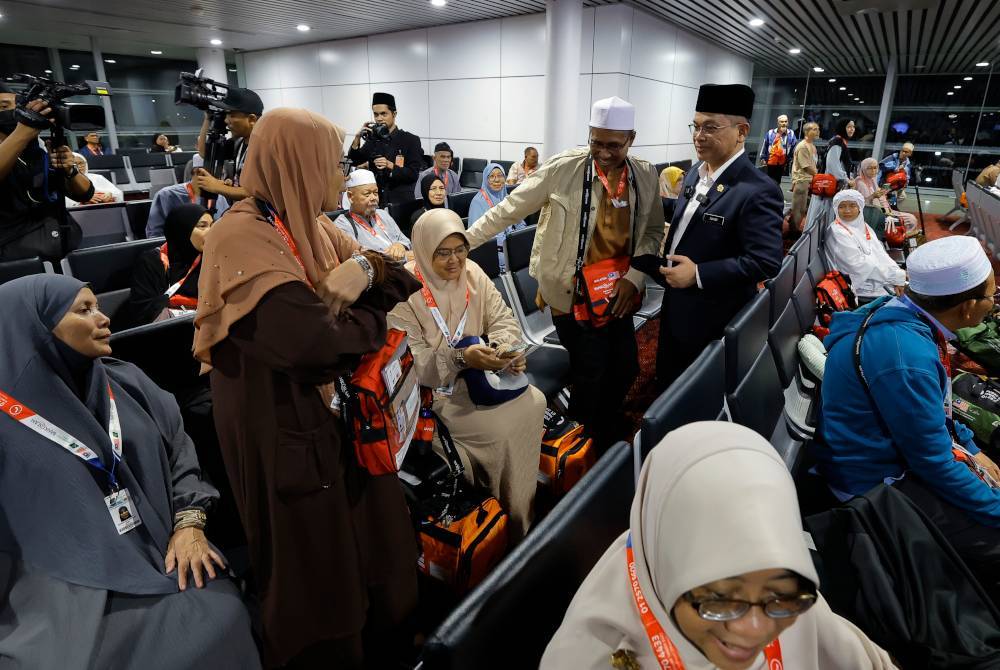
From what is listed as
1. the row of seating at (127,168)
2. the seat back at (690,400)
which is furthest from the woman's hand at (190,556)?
the row of seating at (127,168)

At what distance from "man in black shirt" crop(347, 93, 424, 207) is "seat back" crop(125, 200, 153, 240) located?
1897 mm

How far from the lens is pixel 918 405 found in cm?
158

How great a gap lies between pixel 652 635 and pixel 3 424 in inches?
58.3

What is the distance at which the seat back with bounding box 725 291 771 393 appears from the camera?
2.04 m

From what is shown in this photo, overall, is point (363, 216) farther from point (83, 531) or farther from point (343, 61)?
point (343, 61)

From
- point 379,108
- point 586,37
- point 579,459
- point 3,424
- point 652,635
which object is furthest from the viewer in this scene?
point 586,37

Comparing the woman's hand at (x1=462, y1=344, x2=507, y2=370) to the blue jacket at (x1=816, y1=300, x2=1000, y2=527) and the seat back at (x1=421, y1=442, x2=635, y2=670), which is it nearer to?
the seat back at (x1=421, y1=442, x2=635, y2=670)

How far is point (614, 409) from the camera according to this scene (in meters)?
2.91

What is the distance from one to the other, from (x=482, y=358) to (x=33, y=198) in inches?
108

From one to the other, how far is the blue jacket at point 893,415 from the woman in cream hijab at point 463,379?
3.66 feet

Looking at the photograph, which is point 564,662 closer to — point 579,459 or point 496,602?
point 496,602

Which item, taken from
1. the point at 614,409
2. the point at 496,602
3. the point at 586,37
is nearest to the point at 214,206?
the point at 614,409

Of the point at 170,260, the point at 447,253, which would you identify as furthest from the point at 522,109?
the point at 447,253

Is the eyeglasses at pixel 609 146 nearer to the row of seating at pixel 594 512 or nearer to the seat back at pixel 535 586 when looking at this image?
the row of seating at pixel 594 512
